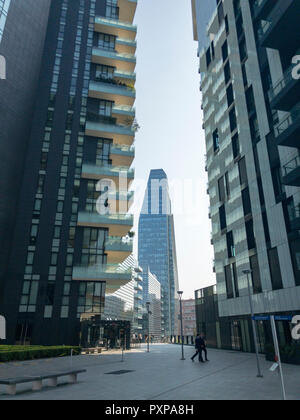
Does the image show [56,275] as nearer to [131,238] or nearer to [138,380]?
[131,238]

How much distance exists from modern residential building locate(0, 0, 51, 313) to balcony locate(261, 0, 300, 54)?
2939 cm

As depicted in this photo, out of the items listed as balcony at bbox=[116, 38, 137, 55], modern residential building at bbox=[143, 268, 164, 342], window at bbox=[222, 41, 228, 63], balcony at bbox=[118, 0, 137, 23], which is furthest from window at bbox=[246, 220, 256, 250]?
modern residential building at bbox=[143, 268, 164, 342]

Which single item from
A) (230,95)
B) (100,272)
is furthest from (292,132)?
(100,272)

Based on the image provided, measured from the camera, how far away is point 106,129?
4000 cm

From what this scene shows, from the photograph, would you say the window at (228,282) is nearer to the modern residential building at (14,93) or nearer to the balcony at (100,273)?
the balcony at (100,273)

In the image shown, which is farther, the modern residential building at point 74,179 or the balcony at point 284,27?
the modern residential building at point 74,179

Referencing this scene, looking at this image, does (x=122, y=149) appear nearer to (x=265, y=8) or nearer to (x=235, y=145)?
(x=235, y=145)

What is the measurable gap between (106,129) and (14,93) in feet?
42.3

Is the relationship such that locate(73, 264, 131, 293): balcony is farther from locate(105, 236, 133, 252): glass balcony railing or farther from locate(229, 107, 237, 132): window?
locate(229, 107, 237, 132): window

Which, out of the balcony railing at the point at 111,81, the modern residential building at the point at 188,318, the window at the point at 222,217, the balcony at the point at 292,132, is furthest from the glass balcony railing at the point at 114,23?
the modern residential building at the point at 188,318

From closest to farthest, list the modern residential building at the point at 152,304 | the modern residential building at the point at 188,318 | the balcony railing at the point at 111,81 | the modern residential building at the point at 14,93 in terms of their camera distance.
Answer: the modern residential building at the point at 14,93 < the balcony railing at the point at 111,81 < the modern residential building at the point at 188,318 < the modern residential building at the point at 152,304

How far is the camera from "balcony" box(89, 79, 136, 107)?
41750 mm

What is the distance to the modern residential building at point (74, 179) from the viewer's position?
32375 mm

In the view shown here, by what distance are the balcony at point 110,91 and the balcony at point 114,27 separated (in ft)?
30.4
